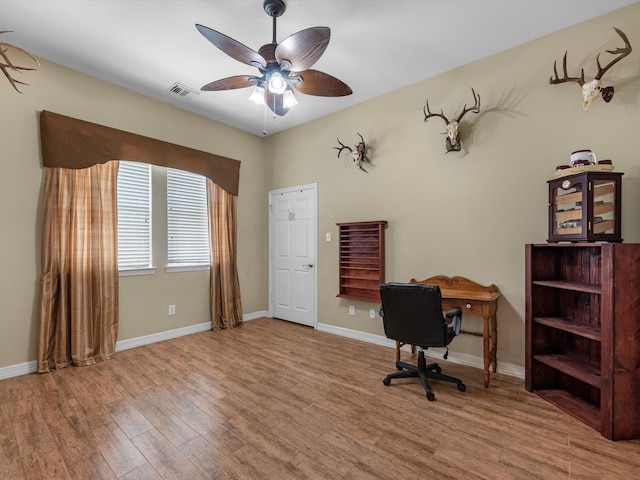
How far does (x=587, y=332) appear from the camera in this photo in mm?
2055

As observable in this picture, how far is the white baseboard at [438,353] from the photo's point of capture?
2748 mm

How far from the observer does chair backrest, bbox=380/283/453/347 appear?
227 centimetres

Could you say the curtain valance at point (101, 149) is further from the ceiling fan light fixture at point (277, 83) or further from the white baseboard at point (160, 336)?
the ceiling fan light fixture at point (277, 83)

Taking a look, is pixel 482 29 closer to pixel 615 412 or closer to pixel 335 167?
pixel 335 167

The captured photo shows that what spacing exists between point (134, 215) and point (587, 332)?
4.52 metres

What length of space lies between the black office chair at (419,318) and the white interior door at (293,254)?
200 cm

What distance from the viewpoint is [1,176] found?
8.89 ft

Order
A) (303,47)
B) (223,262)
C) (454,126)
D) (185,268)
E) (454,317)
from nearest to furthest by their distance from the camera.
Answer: (303,47) → (454,317) → (454,126) → (185,268) → (223,262)

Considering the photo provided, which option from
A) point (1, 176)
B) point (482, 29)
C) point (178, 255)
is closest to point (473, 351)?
point (482, 29)

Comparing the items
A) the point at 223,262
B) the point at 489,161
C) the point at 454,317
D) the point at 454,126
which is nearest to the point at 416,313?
the point at 454,317

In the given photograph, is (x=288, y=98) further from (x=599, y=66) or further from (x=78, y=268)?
(x=78, y=268)

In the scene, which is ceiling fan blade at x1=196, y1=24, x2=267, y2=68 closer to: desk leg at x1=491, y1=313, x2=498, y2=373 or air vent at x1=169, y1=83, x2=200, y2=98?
air vent at x1=169, y1=83, x2=200, y2=98

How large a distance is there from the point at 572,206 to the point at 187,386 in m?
3.55

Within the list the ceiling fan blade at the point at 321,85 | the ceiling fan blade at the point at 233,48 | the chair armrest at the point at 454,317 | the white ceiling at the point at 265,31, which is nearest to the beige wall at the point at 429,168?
the white ceiling at the point at 265,31
